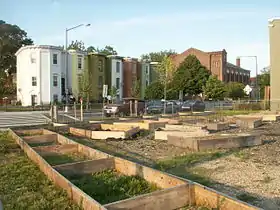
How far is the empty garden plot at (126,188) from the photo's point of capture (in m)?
4.59

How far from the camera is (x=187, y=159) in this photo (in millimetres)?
8539

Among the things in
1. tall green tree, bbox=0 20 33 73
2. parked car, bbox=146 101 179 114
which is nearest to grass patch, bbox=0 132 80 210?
parked car, bbox=146 101 179 114

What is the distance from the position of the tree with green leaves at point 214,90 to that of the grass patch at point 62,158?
50396mm

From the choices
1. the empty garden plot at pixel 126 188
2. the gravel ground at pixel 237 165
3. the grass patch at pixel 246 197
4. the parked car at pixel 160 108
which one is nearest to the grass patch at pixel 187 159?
the gravel ground at pixel 237 165

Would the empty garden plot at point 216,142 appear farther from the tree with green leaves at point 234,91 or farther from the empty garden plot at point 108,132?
the tree with green leaves at point 234,91

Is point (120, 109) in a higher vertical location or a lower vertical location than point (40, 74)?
lower

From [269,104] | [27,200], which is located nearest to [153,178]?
[27,200]

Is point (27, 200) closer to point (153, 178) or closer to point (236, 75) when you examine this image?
point (153, 178)

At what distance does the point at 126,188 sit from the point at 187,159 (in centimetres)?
298

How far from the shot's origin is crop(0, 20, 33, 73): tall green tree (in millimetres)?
59406

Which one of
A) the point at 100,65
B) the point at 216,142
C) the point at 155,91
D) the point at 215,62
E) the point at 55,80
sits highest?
the point at 215,62

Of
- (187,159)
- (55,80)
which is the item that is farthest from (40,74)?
(187,159)

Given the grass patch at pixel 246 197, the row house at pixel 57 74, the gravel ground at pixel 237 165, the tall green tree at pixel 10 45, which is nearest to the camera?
the grass patch at pixel 246 197

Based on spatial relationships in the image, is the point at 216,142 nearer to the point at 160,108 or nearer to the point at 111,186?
the point at 111,186
